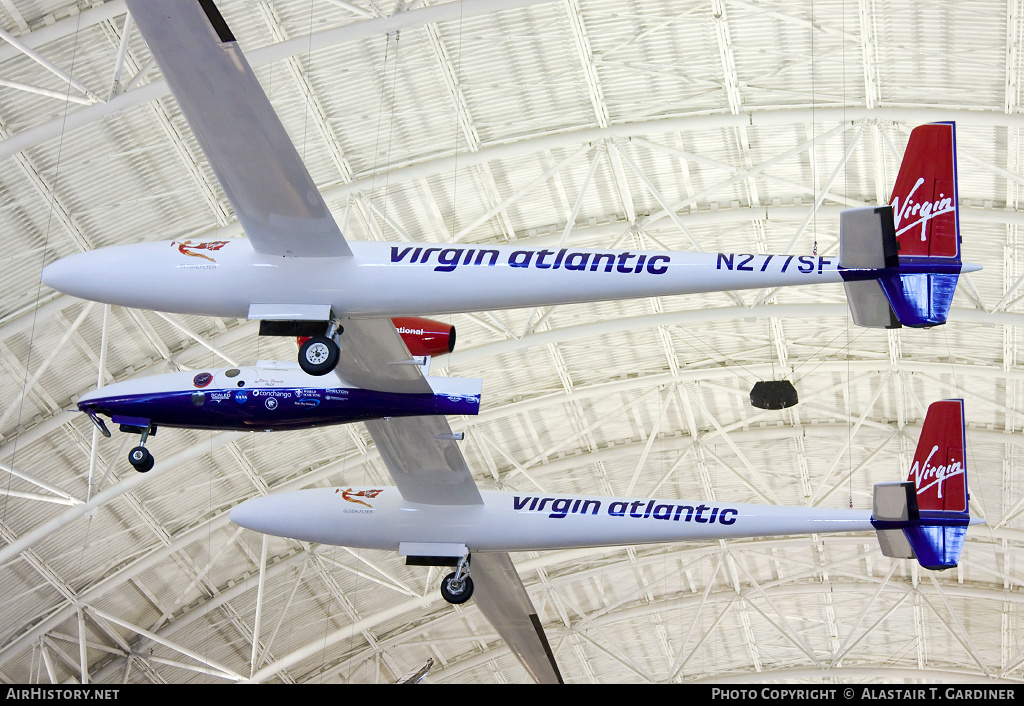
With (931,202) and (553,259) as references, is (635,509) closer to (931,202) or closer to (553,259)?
(553,259)

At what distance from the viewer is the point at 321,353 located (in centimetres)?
1151

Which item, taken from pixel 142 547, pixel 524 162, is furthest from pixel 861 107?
pixel 142 547

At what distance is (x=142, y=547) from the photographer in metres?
26.3

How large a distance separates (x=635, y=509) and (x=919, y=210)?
5292 millimetres

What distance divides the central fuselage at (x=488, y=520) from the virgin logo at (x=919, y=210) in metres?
4.27

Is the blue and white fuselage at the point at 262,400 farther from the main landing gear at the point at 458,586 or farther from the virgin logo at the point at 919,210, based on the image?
the virgin logo at the point at 919,210

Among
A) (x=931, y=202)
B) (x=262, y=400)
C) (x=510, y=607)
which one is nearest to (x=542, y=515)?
(x=510, y=607)

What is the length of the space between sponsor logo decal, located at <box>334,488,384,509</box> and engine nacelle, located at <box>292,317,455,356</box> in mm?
2572

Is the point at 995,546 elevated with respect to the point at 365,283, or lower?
elevated

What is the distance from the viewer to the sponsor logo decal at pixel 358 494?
15.0 m

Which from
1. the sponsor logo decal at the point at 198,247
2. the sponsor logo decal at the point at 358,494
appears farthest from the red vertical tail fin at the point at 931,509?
the sponsor logo decal at the point at 198,247

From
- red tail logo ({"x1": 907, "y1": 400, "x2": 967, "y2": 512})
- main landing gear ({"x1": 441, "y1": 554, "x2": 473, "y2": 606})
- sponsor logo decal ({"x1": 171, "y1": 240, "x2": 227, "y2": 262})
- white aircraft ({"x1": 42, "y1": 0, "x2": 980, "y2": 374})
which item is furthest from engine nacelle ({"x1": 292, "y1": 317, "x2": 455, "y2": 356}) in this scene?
red tail logo ({"x1": 907, "y1": 400, "x2": 967, "y2": 512})
